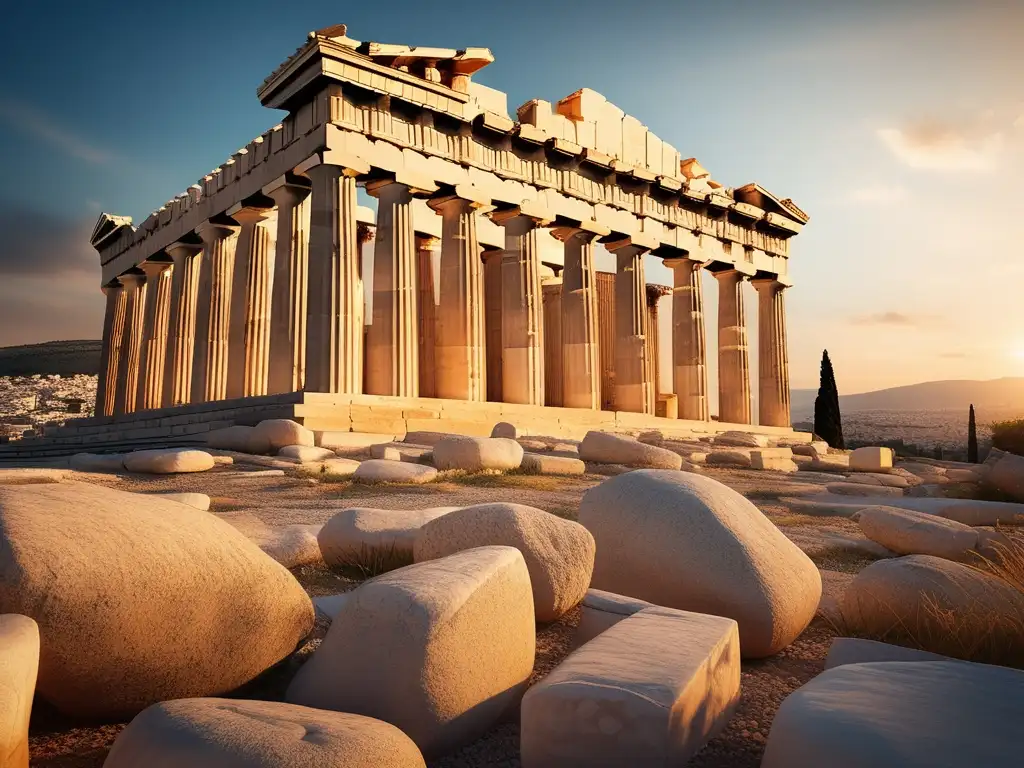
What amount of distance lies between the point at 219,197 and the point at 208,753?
75.0 ft

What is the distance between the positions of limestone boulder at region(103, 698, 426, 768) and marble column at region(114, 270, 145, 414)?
2840 centimetres

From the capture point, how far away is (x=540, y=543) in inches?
138

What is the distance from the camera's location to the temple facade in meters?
18.6

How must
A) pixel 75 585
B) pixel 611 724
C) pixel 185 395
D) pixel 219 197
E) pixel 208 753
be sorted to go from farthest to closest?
pixel 185 395, pixel 219 197, pixel 75 585, pixel 611 724, pixel 208 753

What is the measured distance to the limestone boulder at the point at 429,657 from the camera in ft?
7.90

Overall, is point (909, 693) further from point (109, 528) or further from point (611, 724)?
point (109, 528)

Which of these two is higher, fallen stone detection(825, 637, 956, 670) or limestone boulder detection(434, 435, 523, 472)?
limestone boulder detection(434, 435, 523, 472)

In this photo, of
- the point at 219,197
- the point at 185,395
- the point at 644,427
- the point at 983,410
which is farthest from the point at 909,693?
the point at 983,410

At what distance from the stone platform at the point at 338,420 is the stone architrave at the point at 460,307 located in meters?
1.22

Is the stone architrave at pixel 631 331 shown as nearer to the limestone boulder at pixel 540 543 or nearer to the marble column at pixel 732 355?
the marble column at pixel 732 355

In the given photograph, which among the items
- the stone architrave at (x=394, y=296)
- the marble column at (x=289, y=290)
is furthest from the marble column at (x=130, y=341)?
the stone architrave at (x=394, y=296)

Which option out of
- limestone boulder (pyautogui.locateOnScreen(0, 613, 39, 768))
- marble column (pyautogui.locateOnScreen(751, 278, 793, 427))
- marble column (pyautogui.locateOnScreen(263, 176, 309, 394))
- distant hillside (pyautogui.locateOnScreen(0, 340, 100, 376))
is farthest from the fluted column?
distant hillside (pyautogui.locateOnScreen(0, 340, 100, 376))

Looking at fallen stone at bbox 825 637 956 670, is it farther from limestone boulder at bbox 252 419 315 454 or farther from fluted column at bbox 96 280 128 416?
fluted column at bbox 96 280 128 416

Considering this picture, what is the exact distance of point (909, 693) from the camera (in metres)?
2.20
